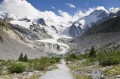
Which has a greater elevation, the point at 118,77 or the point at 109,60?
the point at 109,60

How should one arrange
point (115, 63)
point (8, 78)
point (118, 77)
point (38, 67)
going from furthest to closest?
point (38, 67) < point (115, 63) < point (8, 78) < point (118, 77)

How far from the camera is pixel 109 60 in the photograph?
49156 millimetres

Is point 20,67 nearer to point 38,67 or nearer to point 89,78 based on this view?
point 38,67

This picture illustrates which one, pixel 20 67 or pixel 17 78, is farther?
pixel 20 67

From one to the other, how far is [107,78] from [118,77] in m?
1.31

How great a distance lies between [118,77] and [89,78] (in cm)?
462

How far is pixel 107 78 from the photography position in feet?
97.1

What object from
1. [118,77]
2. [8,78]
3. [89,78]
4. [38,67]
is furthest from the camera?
[38,67]

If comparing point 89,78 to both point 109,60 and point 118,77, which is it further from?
point 109,60

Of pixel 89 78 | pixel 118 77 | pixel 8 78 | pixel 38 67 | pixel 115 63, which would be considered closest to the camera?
pixel 118 77

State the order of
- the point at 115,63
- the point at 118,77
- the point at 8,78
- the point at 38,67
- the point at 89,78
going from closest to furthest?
the point at 118,77 < the point at 89,78 < the point at 8,78 < the point at 115,63 < the point at 38,67

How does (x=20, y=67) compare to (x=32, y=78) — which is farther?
(x=20, y=67)

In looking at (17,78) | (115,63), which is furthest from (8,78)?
(115,63)

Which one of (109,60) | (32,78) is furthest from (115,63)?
(32,78)
